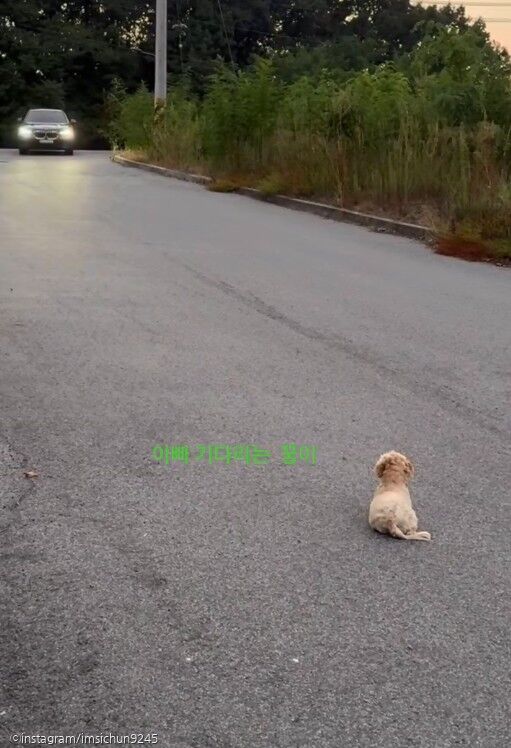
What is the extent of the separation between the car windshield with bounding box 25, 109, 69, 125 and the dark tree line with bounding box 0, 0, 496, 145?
13.3 metres

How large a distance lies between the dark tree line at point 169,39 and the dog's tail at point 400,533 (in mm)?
47437

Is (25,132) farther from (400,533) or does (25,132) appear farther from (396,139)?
(400,533)

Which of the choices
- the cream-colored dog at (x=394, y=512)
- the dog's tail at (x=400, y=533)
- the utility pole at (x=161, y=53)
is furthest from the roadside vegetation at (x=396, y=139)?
the utility pole at (x=161, y=53)

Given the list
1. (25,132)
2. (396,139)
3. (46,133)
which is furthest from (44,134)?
(396,139)

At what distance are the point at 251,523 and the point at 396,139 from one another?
13540 mm

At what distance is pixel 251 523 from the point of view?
13.0 feet

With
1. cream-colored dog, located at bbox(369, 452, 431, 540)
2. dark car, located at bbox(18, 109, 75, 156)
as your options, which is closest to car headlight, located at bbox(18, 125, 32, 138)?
dark car, located at bbox(18, 109, 75, 156)

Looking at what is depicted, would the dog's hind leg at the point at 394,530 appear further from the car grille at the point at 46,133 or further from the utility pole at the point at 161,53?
the car grille at the point at 46,133

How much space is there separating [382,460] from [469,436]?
116 cm

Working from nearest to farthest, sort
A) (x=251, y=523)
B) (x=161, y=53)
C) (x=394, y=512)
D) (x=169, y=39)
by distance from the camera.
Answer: (x=394, y=512) < (x=251, y=523) < (x=161, y=53) < (x=169, y=39)

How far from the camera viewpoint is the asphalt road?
110 inches

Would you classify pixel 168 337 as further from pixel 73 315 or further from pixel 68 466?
pixel 68 466

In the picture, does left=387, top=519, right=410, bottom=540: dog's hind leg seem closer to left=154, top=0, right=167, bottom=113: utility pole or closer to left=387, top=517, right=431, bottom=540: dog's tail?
left=387, top=517, right=431, bottom=540: dog's tail

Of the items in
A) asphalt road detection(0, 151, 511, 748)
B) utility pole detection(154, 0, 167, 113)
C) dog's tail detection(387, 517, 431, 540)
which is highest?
utility pole detection(154, 0, 167, 113)
